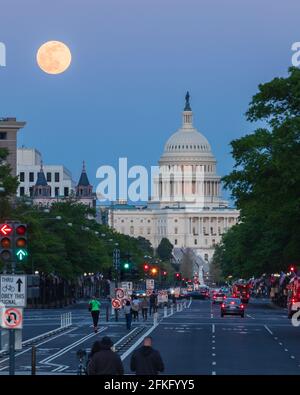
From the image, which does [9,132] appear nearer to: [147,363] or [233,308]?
[233,308]

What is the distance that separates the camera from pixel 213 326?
76875mm

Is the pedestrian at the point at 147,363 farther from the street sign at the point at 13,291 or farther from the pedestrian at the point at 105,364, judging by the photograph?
the street sign at the point at 13,291

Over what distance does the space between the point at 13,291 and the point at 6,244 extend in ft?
6.74

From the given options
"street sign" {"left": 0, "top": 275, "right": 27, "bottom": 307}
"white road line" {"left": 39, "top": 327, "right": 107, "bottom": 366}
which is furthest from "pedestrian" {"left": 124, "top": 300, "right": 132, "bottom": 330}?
"street sign" {"left": 0, "top": 275, "right": 27, "bottom": 307}

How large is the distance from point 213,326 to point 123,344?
21.1 metres

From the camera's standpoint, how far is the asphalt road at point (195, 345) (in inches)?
1694

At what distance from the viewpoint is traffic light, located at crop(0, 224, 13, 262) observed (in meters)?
33.5

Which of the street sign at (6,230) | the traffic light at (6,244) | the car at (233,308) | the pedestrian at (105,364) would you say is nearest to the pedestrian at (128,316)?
the car at (233,308)

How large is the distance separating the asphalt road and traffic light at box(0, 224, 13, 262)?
22.6 feet

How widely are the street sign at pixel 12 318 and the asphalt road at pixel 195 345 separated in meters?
8.48
